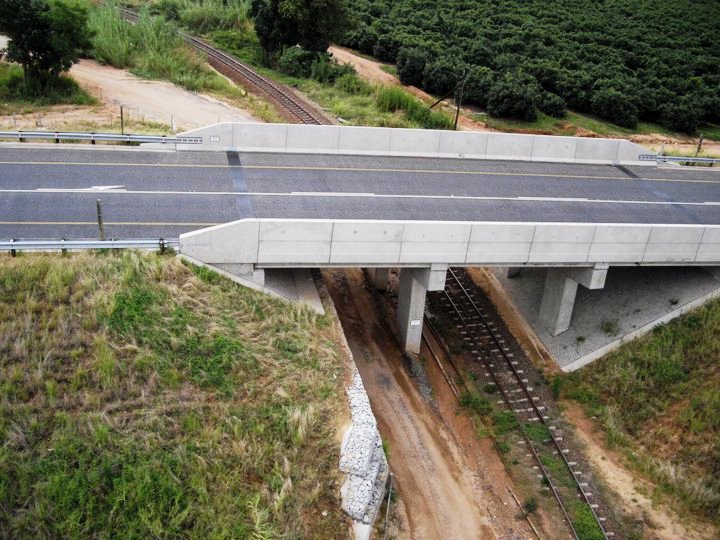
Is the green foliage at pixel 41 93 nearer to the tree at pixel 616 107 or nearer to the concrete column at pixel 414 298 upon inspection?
the concrete column at pixel 414 298

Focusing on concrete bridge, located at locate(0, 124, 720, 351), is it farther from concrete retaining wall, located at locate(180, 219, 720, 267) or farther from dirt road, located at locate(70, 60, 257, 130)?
dirt road, located at locate(70, 60, 257, 130)

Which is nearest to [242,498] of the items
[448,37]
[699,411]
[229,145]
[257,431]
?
[257,431]

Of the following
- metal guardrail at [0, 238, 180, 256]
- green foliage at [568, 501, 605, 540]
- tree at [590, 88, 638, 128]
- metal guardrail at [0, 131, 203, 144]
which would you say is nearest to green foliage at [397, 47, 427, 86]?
tree at [590, 88, 638, 128]

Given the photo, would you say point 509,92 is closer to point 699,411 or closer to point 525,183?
point 525,183

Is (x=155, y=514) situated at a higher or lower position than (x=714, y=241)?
lower

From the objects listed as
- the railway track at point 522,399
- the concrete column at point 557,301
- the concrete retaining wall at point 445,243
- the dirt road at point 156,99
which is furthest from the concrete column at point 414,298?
the dirt road at point 156,99

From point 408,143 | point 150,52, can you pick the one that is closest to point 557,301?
point 408,143
